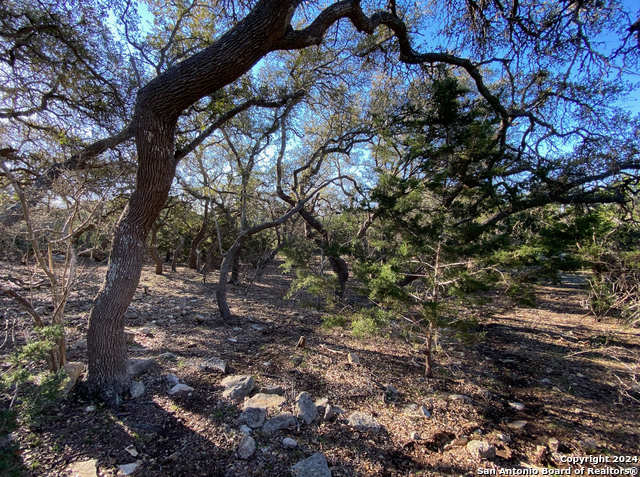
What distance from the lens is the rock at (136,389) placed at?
2923mm

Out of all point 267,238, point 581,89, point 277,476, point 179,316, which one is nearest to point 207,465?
point 277,476

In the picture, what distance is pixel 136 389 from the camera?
2.97 m

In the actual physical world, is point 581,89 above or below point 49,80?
above

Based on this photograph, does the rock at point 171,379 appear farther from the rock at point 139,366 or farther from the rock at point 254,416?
the rock at point 254,416

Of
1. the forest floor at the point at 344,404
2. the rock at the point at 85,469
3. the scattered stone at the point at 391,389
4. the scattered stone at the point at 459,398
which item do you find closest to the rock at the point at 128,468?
the forest floor at the point at 344,404

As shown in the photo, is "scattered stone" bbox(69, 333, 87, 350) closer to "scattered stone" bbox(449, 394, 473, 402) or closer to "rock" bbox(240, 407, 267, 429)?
"rock" bbox(240, 407, 267, 429)

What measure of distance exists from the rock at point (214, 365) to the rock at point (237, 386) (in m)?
0.28

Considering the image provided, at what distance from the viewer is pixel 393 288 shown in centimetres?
357

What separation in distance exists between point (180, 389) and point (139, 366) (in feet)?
2.20

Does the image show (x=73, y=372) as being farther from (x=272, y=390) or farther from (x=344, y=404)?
(x=344, y=404)

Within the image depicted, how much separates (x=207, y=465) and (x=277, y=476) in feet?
1.88

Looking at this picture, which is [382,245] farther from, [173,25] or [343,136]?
[173,25]

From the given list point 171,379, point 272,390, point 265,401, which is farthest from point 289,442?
point 171,379

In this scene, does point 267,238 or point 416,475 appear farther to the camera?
point 267,238
